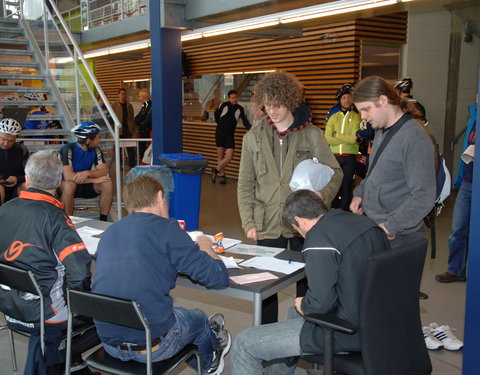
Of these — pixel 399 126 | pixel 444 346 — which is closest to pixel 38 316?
pixel 399 126

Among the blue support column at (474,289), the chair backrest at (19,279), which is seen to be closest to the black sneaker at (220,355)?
the chair backrest at (19,279)

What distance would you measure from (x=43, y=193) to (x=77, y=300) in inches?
27.3

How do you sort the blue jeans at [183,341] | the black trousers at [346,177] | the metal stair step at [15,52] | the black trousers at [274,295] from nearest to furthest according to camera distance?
the blue jeans at [183,341] < the black trousers at [274,295] < the black trousers at [346,177] < the metal stair step at [15,52]

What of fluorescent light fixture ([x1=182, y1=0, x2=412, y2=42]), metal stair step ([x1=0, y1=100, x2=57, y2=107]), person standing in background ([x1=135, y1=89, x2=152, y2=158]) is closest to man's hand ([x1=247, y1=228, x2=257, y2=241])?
fluorescent light fixture ([x1=182, y1=0, x2=412, y2=42])

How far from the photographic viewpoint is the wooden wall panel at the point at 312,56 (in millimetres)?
8477

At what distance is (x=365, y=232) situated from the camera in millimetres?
2158

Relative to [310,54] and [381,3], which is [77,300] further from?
[310,54]

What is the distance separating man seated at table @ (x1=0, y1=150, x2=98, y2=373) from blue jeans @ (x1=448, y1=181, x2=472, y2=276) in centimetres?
336

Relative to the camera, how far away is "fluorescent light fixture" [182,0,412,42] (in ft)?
17.1

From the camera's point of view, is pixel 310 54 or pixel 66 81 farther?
pixel 310 54

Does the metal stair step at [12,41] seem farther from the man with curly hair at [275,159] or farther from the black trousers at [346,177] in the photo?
the man with curly hair at [275,159]

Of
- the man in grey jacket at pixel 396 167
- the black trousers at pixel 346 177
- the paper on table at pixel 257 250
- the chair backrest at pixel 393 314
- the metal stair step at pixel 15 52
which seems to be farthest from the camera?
the metal stair step at pixel 15 52

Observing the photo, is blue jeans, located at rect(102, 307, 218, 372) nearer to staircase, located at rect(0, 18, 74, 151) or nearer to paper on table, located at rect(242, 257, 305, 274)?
paper on table, located at rect(242, 257, 305, 274)

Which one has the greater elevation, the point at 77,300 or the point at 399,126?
the point at 399,126
